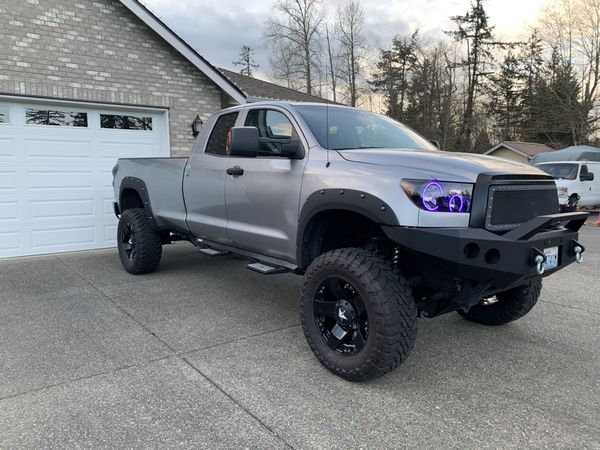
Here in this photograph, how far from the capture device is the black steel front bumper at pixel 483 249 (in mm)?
2902

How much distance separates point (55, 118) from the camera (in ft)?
27.5

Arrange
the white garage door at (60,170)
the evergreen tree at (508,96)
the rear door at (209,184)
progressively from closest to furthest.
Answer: the rear door at (209,184), the white garage door at (60,170), the evergreen tree at (508,96)

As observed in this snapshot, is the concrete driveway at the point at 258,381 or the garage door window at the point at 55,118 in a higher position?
the garage door window at the point at 55,118

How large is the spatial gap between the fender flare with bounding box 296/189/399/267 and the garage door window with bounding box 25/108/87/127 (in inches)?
252

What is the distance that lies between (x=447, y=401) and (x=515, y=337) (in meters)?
1.52

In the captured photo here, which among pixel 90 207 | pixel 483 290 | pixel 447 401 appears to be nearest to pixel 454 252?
pixel 483 290

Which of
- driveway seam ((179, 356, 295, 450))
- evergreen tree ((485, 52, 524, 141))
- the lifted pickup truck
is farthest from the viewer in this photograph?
evergreen tree ((485, 52, 524, 141))

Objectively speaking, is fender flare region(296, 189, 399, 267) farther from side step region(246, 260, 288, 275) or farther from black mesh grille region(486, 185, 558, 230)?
black mesh grille region(486, 185, 558, 230)

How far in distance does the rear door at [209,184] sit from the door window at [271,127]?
1.21 feet

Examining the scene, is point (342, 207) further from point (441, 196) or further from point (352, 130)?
point (352, 130)

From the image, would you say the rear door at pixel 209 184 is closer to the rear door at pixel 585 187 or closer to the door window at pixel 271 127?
the door window at pixel 271 127

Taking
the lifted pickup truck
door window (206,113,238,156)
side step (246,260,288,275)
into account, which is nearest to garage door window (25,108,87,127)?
door window (206,113,238,156)

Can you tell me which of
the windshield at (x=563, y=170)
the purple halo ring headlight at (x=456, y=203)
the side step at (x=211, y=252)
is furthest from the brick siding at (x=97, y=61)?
the windshield at (x=563, y=170)

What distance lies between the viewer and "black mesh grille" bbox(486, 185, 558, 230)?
309cm
